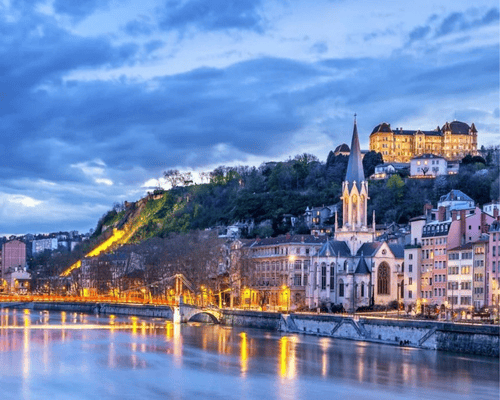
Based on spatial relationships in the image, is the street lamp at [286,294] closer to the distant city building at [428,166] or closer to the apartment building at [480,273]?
the apartment building at [480,273]

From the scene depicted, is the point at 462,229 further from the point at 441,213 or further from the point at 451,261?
the point at 441,213

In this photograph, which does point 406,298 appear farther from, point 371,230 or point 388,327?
point 388,327

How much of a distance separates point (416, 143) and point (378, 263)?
6497 cm

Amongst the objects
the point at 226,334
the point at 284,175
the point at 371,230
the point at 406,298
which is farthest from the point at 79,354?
the point at 284,175

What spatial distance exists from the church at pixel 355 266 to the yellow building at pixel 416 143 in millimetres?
56644

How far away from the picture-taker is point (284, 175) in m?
141

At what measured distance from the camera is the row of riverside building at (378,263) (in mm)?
69062

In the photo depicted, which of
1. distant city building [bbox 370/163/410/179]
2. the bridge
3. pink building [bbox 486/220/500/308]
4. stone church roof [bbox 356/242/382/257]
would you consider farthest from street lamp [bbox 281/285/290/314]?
distant city building [bbox 370/163/410/179]

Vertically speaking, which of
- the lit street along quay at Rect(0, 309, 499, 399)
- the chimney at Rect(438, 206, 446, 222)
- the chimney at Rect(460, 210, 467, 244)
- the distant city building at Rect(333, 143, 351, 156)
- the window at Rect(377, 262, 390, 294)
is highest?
the distant city building at Rect(333, 143, 351, 156)

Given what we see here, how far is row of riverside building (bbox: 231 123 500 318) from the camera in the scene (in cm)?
6906

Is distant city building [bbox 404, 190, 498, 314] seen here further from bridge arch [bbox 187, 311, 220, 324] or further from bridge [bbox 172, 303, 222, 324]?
bridge [bbox 172, 303, 222, 324]

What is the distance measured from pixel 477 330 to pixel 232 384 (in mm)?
13823

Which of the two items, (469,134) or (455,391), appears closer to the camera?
(455,391)

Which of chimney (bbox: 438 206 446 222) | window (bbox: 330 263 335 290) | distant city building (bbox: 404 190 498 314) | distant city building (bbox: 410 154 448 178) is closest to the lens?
distant city building (bbox: 404 190 498 314)
